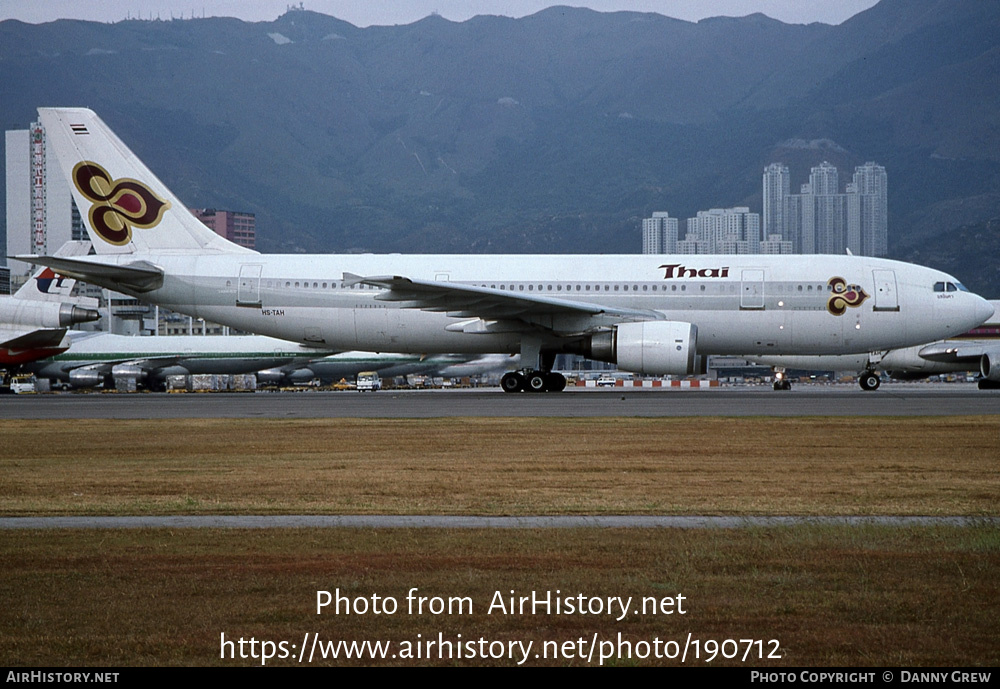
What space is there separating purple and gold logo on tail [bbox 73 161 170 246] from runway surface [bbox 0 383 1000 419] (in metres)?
5.23

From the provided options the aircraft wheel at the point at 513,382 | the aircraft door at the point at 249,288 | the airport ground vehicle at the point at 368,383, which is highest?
the aircraft door at the point at 249,288

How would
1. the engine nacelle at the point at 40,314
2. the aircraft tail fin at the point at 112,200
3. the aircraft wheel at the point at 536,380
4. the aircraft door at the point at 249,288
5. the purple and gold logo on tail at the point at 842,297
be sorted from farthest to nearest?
the engine nacelle at the point at 40,314 → the aircraft tail fin at the point at 112,200 → the aircraft wheel at the point at 536,380 → the aircraft door at the point at 249,288 → the purple and gold logo on tail at the point at 842,297

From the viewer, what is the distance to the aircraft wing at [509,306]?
29984mm

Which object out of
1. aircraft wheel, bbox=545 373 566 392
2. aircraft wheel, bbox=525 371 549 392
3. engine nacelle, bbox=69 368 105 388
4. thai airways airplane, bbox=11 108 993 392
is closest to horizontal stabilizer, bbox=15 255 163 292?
thai airways airplane, bbox=11 108 993 392

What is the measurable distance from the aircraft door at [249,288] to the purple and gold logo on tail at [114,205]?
3.42 meters

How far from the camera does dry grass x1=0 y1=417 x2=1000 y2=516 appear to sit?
12.1m

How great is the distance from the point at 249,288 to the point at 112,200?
5160 millimetres

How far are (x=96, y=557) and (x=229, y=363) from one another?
5235 cm

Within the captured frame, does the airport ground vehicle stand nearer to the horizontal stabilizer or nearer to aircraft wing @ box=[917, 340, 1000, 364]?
the horizontal stabilizer

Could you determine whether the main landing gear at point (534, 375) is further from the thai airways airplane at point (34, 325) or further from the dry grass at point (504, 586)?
the dry grass at point (504, 586)

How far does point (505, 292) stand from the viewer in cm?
3041

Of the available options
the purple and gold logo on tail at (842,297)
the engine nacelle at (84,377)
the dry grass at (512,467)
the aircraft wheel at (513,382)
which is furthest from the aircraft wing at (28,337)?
the purple and gold logo on tail at (842,297)

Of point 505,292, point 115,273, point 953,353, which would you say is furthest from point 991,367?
point 115,273

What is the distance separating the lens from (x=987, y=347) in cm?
4394
